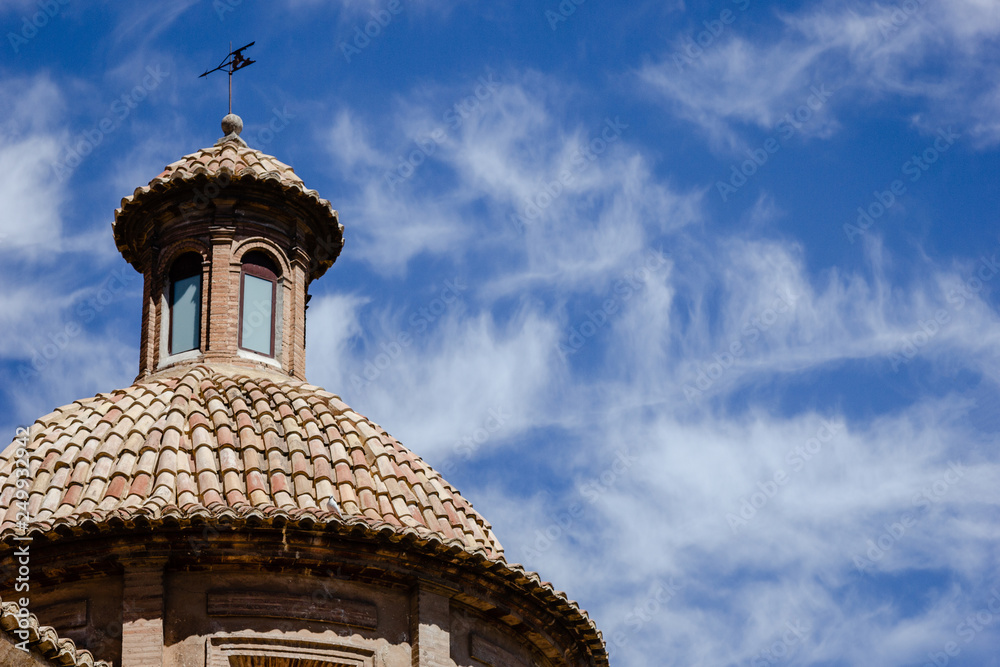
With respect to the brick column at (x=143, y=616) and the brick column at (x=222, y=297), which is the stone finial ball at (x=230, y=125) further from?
the brick column at (x=143, y=616)

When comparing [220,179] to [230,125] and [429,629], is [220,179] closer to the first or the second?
[230,125]

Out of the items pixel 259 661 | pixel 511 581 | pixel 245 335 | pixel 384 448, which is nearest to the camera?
pixel 259 661

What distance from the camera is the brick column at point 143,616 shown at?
13.8m

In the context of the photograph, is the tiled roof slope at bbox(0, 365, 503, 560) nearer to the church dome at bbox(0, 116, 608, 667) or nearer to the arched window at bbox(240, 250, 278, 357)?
the church dome at bbox(0, 116, 608, 667)

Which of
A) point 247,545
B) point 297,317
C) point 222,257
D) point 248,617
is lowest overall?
point 248,617

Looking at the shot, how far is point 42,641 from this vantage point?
11961 millimetres

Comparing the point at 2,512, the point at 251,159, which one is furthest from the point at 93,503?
the point at 251,159

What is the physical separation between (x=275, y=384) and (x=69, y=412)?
218 cm

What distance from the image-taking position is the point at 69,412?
1677 cm

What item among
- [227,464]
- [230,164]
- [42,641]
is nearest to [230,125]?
[230,164]

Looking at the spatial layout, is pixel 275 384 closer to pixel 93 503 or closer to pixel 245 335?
pixel 245 335

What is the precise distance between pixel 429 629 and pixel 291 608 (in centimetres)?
131

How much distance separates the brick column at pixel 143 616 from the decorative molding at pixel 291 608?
0.49m

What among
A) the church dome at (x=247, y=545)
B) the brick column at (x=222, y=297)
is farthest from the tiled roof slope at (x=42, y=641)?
the brick column at (x=222, y=297)
